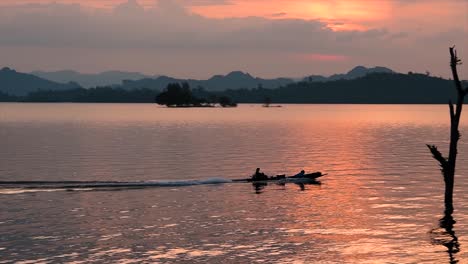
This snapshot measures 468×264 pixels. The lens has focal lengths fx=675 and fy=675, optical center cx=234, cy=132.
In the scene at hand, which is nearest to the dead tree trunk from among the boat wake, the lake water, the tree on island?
the tree on island

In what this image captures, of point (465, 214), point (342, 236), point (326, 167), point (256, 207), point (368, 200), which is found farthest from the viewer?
point (326, 167)

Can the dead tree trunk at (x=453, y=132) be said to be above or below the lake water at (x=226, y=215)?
above

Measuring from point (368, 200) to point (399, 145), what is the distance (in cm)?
7818

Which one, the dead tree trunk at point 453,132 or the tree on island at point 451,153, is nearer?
the tree on island at point 451,153

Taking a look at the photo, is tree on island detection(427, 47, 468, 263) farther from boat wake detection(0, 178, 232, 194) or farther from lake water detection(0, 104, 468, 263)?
boat wake detection(0, 178, 232, 194)

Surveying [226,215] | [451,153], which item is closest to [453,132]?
[451,153]

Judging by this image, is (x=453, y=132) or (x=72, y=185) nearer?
(x=453, y=132)

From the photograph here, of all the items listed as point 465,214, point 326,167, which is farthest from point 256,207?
point 326,167

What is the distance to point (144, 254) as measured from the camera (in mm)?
37125

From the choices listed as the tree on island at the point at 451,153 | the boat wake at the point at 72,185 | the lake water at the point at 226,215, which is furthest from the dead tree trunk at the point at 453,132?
the boat wake at the point at 72,185

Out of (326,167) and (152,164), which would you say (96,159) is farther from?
(326,167)

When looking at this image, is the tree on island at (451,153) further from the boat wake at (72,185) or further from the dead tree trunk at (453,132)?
the boat wake at (72,185)

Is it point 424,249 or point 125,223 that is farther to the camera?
point 125,223

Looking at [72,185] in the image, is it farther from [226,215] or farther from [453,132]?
[453,132]
